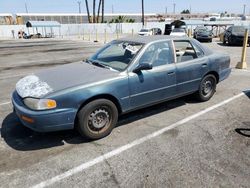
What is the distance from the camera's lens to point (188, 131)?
4160mm

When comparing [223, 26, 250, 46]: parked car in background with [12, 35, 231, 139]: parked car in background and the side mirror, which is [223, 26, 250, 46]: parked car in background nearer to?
[12, 35, 231, 139]: parked car in background

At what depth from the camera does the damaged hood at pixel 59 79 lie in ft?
11.9

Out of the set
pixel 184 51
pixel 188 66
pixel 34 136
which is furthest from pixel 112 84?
pixel 184 51

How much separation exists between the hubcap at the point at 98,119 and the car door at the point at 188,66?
1.67 m

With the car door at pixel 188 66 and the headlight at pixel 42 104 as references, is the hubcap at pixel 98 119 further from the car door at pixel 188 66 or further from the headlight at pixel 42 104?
the car door at pixel 188 66

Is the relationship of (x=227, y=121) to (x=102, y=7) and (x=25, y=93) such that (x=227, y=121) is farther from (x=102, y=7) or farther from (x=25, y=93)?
(x=102, y=7)

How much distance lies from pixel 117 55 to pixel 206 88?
7.36 ft

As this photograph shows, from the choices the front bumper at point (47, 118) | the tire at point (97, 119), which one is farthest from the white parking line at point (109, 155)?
the front bumper at point (47, 118)

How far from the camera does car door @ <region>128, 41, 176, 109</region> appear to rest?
164 inches

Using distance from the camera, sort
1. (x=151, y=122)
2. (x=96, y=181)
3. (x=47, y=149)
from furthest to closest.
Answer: (x=151, y=122), (x=47, y=149), (x=96, y=181)

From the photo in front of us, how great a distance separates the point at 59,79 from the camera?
12.8 ft

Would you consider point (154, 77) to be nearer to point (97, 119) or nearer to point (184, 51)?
point (184, 51)

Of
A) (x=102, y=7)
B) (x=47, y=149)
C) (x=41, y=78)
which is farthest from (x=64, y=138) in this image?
(x=102, y=7)

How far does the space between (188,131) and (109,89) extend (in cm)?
155
